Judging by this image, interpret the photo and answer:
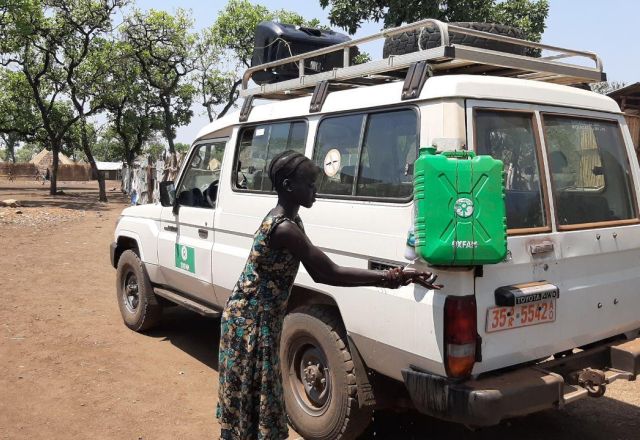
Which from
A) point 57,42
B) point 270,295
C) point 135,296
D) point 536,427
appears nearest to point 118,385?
point 135,296

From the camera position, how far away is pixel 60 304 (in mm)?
7012

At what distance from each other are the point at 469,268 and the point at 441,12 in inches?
410

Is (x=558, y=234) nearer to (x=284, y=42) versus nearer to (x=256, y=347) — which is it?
(x=256, y=347)

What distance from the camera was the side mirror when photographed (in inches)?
205

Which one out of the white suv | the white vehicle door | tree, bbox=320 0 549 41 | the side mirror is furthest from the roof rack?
tree, bbox=320 0 549 41

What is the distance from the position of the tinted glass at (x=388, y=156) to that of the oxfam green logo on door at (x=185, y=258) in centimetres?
206

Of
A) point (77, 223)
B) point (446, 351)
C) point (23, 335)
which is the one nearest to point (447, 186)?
point (446, 351)

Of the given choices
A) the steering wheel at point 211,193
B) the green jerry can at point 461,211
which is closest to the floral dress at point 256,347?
the green jerry can at point 461,211

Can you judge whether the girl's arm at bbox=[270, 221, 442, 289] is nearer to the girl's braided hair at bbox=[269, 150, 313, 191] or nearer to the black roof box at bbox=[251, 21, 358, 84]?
the girl's braided hair at bbox=[269, 150, 313, 191]

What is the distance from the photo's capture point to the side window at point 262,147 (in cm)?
396

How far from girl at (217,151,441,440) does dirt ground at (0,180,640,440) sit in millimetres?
1340

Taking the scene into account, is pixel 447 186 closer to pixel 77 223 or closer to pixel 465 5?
pixel 465 5

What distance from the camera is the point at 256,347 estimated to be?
2.54m

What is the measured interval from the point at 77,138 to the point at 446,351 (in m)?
34.0
